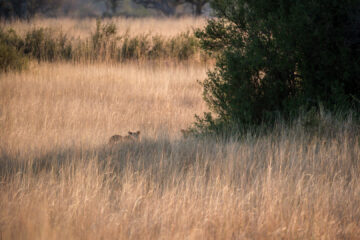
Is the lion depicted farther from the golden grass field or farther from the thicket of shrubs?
the thicket of shrubs

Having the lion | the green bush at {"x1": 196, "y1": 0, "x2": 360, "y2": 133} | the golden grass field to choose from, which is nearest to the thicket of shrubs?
the golden grass field

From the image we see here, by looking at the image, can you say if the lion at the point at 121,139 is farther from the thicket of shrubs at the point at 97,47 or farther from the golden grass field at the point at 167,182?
the thicket of shrubs at the point at 97,47

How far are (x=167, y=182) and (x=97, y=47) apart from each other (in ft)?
29.3

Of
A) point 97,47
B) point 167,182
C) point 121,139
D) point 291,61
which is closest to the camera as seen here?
point 167,182

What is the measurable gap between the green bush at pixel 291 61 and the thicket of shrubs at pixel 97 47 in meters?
6.73

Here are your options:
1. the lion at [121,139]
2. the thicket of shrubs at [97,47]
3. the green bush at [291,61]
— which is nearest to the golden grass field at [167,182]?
the lion at [121,139]

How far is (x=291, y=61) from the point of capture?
4734mm

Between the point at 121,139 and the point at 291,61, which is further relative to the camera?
the point at 291,61

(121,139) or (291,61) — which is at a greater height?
(291,61)

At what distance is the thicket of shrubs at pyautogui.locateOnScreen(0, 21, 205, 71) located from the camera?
1115 cm

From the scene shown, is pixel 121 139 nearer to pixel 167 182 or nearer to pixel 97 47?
pixel 167 182

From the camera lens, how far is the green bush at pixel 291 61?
4.54m

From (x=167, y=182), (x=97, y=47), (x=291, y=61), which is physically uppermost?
(x=291, y=61)

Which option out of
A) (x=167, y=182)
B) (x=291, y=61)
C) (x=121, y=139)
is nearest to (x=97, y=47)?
(x=121, y=139)
